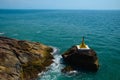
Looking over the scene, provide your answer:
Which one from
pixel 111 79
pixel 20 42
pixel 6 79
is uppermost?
pixel 20 42

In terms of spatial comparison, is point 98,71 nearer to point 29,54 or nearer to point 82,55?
point 82,55

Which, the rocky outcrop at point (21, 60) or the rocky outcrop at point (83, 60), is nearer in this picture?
the rocky outcrop at point (21, 60)

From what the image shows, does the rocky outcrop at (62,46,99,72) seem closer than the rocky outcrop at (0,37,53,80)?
No

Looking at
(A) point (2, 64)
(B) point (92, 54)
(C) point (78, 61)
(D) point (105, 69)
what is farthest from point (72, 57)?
(A) point (2, 64)

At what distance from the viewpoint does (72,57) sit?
34375mm

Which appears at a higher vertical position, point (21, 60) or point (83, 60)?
point (21, 60)

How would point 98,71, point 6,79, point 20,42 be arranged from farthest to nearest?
point 20,42 < point 98,71 < point 6,79

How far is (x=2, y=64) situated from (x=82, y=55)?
561 inches

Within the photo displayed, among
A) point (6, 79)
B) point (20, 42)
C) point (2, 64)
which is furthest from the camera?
point (20, 42)

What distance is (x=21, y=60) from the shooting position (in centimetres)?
3216

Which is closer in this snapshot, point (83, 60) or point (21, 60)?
point (21, 60)

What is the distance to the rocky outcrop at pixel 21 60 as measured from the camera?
28.5 meters

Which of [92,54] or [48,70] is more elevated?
[92,54]

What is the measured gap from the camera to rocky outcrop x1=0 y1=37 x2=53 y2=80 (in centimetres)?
2846
